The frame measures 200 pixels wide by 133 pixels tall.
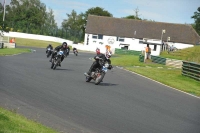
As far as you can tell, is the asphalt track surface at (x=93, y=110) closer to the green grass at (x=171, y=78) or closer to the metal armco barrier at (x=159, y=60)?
the green grass at (x=171, y=78)

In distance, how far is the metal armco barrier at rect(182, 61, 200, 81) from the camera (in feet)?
97.2

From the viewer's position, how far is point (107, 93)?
16.2 metres

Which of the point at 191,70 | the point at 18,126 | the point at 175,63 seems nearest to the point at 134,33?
the point at 175,63

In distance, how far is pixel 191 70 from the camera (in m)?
31.0

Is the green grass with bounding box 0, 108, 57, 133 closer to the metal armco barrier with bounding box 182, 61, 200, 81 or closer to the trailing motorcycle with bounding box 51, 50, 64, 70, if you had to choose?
the trailing motorcycle with bounding box 51, 50, 64, 70

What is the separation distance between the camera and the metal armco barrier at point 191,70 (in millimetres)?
29641

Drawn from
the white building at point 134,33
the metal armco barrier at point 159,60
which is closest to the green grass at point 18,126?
the metal armco barrier at point 159,60

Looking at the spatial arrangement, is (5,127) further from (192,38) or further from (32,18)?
(32,18)

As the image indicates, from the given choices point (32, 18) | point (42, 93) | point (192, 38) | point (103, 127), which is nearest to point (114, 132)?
point (103, 127)

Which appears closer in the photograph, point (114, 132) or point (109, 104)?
point (114, 132)

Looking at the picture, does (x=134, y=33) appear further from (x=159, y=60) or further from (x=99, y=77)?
(x=99, y=77)

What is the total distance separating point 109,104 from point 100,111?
1.61 metres

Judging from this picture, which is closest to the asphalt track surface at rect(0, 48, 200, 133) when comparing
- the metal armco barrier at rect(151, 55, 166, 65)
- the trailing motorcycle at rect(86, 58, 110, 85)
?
the trailing motorcycle at rect(86, 58, 110, 85)

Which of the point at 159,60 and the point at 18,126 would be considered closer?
the point at 18,126
